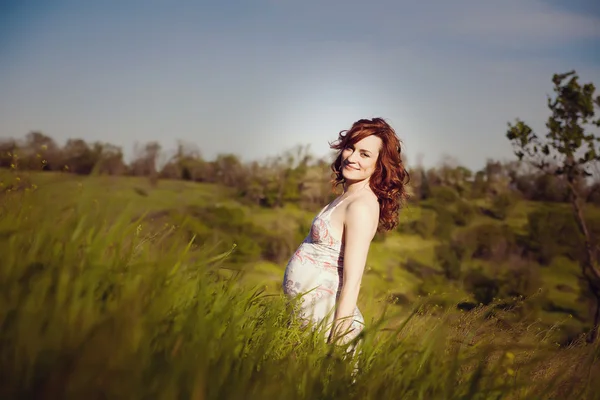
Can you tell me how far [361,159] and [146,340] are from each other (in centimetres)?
222

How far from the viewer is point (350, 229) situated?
10.4 feet

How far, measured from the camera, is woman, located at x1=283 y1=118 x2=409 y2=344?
3086mm

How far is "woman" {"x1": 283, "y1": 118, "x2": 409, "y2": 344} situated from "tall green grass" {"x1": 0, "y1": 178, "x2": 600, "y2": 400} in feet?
1.52

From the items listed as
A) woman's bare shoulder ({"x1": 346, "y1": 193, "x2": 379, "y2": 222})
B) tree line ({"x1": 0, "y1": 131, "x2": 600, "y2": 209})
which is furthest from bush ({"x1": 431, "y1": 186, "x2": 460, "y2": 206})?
woman's bare shoulder ({"x1": 346, "y1": 193, "x2": 379, "y2": 222})

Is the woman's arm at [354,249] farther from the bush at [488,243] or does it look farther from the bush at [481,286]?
the bush at [488,243]

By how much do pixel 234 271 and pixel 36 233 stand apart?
1033mm

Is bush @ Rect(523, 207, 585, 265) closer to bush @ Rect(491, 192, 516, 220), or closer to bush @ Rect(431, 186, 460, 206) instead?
bush @ Rect(491, 192, 516, 220)

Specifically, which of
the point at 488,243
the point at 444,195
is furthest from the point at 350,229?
the point at 444,195

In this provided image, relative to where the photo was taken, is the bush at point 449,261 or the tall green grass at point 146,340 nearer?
the tall green grass at point 146,340

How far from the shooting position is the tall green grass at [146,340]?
1408 mm

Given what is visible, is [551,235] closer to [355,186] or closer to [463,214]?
[463,214]

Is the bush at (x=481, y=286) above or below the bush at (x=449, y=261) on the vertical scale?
below

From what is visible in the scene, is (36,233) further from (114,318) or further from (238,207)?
(238,207)

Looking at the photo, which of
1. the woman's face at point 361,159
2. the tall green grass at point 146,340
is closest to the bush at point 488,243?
the woman's face at point 361,159
